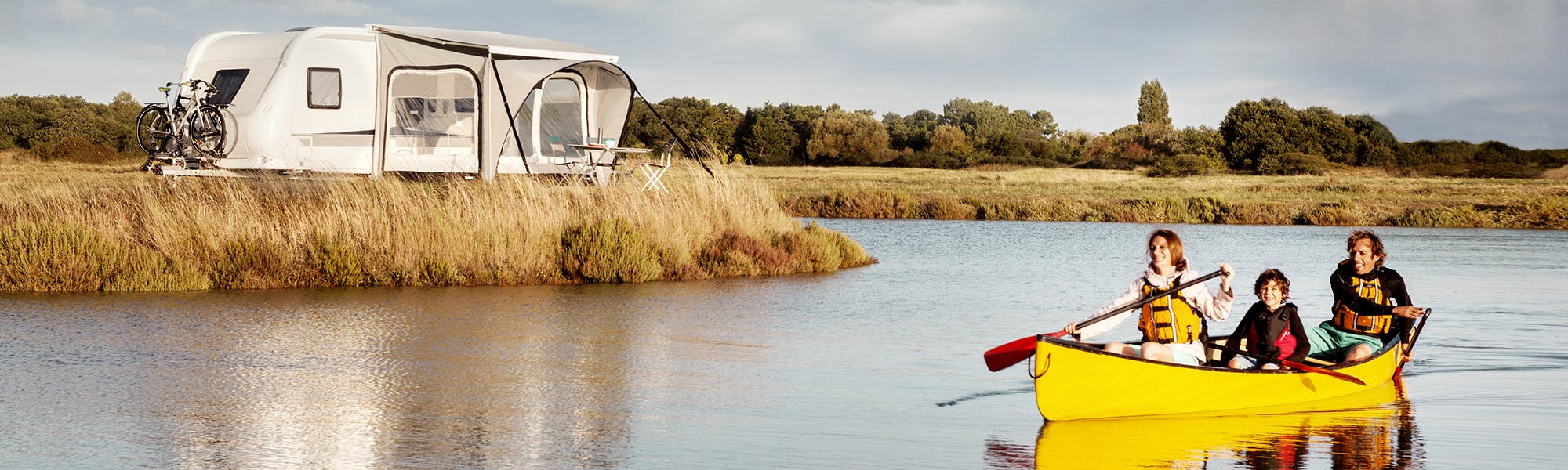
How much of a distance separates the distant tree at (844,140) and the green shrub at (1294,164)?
19.3 metres

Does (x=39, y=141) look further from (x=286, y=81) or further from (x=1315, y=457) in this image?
(x=1315, y=457)

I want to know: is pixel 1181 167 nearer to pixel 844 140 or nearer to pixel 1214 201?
pixel 844 140

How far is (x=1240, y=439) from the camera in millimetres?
8453

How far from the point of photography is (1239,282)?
764 inches

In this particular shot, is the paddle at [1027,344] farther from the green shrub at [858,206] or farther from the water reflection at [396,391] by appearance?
the green shrub at [858,206]

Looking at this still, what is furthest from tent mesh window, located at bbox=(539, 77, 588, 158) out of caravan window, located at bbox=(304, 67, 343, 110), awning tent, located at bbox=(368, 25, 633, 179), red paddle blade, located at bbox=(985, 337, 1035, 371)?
red paddle blade, located at bbox=(985, 337, 1035, 371)

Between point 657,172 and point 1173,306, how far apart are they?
520 inches

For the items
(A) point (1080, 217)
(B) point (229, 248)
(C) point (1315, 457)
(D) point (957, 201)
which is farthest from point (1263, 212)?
(C) point (1315, 457)

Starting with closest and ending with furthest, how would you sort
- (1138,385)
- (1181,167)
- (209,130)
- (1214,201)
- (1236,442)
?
(1236,442)
(1138,385)
(209,130)
(1214,201)
(1181,167)

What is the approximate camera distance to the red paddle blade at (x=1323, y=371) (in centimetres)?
942

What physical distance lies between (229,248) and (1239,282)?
41.5 ft

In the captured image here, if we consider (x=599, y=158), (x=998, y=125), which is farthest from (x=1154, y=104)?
(x=599, y=158)

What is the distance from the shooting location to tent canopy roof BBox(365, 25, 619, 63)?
69.2ft

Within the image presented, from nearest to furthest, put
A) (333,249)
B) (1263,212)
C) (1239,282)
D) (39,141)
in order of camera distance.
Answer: (333,249)
(1239,282)
(1263,212)
(39,141)
